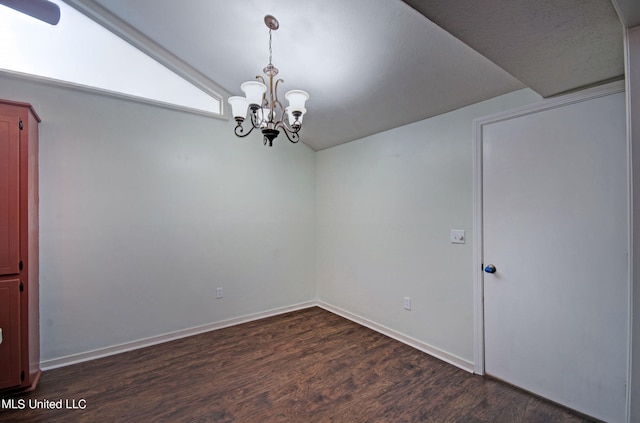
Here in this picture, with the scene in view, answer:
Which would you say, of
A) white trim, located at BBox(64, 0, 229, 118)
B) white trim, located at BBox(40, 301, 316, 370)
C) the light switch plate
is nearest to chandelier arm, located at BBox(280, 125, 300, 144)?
white trim, located at BBox(64, 0, 229, 118)

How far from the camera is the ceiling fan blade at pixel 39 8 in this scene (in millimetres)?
1151

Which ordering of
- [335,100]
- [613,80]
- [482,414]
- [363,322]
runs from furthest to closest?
1. [363,322]
2. [335,100]
3. [482,414]
4. [613,80]

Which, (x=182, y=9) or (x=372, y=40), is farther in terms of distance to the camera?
(x=182, y=9)

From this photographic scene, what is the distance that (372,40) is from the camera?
2.06 m

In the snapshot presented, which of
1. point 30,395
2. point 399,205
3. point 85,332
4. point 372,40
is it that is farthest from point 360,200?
point 30,395

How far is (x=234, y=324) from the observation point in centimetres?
334

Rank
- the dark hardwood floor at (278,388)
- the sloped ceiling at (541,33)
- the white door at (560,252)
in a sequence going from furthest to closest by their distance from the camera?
1. the dark hardwood floor at (278,388)
2. the white door at (560,252)
3. the sloped ceiling at (541,33)

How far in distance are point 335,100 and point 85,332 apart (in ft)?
10.4

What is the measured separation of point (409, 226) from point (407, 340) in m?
1.14

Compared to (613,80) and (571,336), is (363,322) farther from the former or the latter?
(613,80)

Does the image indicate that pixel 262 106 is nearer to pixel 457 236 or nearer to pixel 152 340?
pixel 457 236

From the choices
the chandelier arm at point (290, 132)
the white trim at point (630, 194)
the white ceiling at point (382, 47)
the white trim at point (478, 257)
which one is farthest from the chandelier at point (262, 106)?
the white trim at point (630, 194)

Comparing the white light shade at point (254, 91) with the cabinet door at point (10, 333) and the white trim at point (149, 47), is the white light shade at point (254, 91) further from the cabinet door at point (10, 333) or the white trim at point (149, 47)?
the cabinet door at point (10, 333)

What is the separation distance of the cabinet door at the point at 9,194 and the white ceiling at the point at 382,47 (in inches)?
51.8
